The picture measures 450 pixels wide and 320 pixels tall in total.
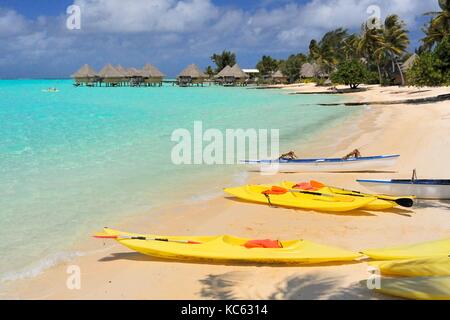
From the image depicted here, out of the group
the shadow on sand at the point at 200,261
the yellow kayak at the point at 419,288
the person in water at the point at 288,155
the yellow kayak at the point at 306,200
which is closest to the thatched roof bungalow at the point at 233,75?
the person in water at the point at 288,155

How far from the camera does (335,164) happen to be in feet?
36.0

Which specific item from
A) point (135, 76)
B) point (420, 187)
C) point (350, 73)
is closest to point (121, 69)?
point (135, 76)

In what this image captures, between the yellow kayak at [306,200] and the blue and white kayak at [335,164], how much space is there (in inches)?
104

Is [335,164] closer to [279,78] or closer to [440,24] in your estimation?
[440,24]

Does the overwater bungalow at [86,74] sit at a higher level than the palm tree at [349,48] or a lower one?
lower

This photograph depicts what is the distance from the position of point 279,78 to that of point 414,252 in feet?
254

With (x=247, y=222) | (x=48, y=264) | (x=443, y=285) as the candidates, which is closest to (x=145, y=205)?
(x=247, y=222)

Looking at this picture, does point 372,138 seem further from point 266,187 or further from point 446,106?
point 446,106

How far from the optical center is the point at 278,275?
5301mm

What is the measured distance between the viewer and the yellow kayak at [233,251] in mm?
5438

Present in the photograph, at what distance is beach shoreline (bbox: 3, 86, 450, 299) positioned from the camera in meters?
4.96

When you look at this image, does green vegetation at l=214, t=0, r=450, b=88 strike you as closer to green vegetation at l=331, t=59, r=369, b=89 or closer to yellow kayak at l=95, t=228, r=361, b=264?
green vegetation at l=331, t=59, r=369, b=89

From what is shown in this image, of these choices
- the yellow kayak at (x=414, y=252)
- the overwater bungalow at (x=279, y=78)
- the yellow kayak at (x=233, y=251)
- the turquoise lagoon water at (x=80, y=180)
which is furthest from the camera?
the overwater bungalow at (x=279, y=78)

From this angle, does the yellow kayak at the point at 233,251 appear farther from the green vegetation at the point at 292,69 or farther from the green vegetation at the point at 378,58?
the green vegetation at the point at 292,69
